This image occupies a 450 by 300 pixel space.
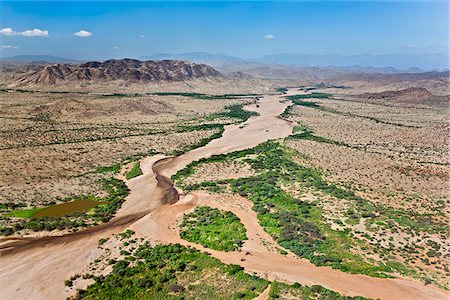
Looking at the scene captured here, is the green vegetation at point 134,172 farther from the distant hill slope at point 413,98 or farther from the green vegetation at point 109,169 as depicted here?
the distant hill slope at point 413,98

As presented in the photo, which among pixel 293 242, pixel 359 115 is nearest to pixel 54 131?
pixel 293 242

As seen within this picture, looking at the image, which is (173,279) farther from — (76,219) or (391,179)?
(391,179)

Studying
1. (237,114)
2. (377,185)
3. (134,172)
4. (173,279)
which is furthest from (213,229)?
(237,114)

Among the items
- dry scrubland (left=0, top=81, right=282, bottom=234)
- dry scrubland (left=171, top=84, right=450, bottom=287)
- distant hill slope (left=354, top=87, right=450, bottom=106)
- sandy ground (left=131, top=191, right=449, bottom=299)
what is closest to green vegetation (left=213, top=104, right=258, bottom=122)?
dry scrubland (left=0, top=81, right=282, bottom=234)

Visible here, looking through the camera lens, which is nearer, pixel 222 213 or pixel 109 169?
pixel 222 213

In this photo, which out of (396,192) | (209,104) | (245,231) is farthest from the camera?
(209,104)

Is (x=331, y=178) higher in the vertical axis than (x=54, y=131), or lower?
lower

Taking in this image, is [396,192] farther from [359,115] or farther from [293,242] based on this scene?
[359,115]
